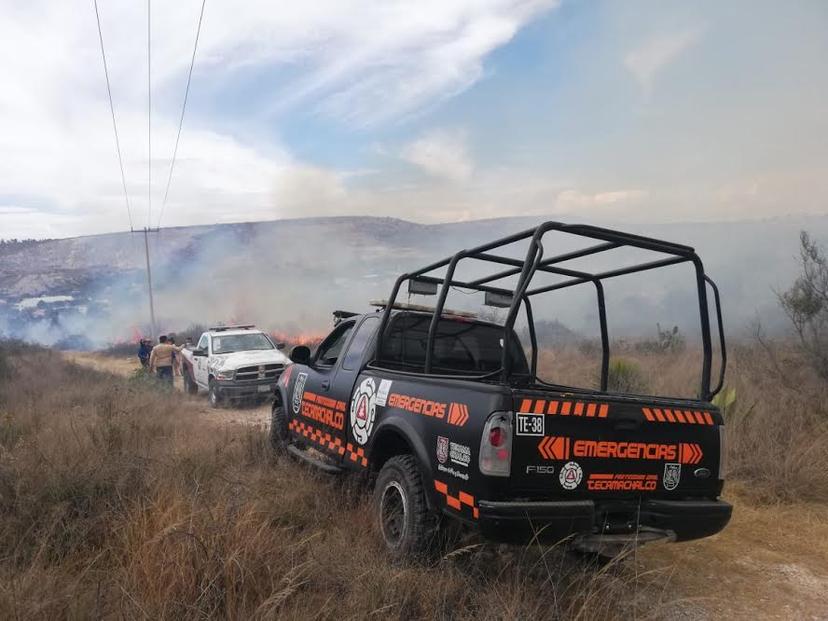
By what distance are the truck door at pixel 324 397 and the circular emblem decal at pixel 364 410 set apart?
0.22m

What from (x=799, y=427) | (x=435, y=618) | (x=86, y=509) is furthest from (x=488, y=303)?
(x=799, y=427)

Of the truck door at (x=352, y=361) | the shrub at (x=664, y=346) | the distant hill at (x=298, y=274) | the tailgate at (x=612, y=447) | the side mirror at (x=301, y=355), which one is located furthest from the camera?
the distant hill at (x=298, y=274)

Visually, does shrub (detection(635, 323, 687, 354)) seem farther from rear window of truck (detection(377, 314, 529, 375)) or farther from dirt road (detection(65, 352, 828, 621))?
rear window of truck (detection(377, 314, 529, 375))

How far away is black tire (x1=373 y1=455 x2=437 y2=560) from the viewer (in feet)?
12.1

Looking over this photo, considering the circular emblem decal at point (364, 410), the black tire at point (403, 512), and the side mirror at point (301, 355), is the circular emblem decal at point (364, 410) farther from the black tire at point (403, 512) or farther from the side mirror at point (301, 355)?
the side mirror at point (301, 355)

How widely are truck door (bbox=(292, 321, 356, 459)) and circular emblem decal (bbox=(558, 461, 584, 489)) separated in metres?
2.19

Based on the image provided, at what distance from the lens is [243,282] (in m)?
48.5

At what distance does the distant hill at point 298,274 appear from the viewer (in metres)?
36.3

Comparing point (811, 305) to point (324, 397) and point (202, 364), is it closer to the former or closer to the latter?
point (324, 397)

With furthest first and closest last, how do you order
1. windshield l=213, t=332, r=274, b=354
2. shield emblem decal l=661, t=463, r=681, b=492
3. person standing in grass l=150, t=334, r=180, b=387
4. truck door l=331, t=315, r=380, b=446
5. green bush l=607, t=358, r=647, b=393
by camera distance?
person standing in grass l=150, t=334, r=180, b=387, windshield l=213, t=332, r=274, b=354, green bush l=607, t=358, r=647, b=393, truck door l=331, t=315, r=380, b=446, shield emblem decal l=661, t=463, r=681, b=492

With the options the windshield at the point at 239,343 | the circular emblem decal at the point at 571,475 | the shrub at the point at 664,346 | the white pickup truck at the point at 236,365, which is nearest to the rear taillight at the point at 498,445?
the circular emblem decal at the point at 571,475

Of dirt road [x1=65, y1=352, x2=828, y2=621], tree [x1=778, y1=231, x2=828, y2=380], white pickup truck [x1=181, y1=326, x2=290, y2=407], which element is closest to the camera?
dirt road [x1=65, y1=352, x2=828, y2=621]

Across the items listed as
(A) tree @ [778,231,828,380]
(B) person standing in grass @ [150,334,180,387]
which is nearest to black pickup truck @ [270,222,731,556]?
(A) tree @ [778,231,828,380]

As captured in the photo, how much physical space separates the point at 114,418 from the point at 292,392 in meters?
2.43
